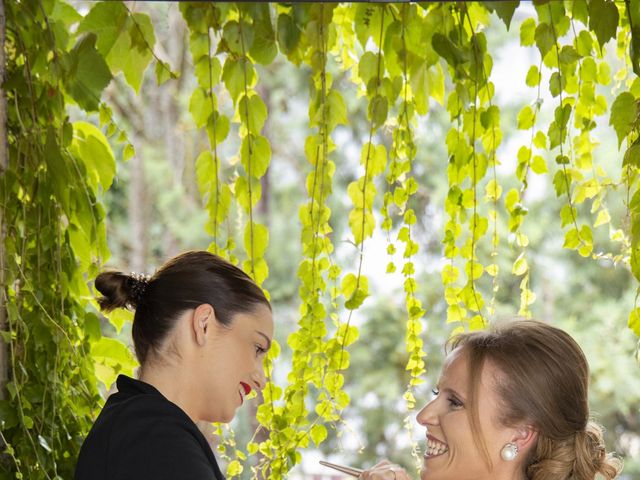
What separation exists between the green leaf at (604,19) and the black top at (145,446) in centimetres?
90

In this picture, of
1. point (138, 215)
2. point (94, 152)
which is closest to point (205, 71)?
point (94, 152)

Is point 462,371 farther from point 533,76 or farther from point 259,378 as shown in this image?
point 533,76

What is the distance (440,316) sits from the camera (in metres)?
7.93

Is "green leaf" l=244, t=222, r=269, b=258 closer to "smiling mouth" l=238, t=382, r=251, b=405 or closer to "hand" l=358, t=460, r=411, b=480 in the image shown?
"smiling mouth" l=238, t=382, r=251, b=405

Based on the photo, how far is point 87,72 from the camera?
5.29ft

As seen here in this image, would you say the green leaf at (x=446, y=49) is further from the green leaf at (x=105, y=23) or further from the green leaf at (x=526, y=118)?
the green leaf at (x=105, y=23)

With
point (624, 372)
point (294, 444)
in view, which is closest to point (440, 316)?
point (624, 372)

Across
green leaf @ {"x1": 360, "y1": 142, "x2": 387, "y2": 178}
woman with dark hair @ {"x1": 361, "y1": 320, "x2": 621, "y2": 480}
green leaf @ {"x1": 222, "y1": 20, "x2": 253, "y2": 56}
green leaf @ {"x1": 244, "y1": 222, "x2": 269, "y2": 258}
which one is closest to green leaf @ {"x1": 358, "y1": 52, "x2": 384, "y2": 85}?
green leaf @ {"x1": 360, "y1": 142, "x2": 387, "y2": 178}

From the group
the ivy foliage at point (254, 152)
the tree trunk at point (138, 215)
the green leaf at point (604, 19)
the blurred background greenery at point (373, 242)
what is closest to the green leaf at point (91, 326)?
the ivy foliage at point (254, 152)

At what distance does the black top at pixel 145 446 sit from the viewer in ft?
4.76

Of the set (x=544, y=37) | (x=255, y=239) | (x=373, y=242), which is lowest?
(x=373, y=242)

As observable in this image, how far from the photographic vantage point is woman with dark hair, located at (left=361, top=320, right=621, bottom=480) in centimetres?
169

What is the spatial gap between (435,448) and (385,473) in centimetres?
12

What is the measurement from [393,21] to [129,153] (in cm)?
53
